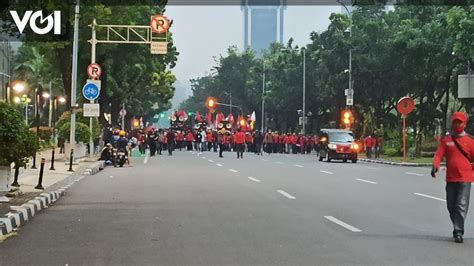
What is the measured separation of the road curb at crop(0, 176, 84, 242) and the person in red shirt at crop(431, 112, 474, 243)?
6352 millimetres

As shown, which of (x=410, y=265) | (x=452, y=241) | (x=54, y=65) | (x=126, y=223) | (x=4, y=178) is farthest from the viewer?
(x=54, y=65)

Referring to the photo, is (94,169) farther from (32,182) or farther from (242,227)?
(242,227)

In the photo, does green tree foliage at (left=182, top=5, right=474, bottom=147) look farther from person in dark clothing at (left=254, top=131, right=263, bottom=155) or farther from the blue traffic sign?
the blue traffic sign

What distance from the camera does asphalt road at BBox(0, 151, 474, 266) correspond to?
357 inches

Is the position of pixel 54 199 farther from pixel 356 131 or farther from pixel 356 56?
pixel 356 131

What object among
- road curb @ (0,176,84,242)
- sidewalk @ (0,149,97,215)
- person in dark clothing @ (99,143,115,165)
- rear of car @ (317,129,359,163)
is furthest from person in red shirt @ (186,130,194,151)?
road curb @ (0,176,84,242)

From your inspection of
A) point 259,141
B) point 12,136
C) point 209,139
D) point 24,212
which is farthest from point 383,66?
point 24,212

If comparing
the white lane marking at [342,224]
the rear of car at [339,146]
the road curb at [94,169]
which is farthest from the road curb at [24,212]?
the rear of car at [339,146]

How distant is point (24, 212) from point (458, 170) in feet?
23.9

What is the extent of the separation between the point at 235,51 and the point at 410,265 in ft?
315

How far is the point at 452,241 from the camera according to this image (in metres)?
10.4

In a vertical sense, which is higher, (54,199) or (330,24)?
(330,24)

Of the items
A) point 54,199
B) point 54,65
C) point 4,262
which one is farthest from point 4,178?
point 54,65

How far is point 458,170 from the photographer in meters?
10.6
